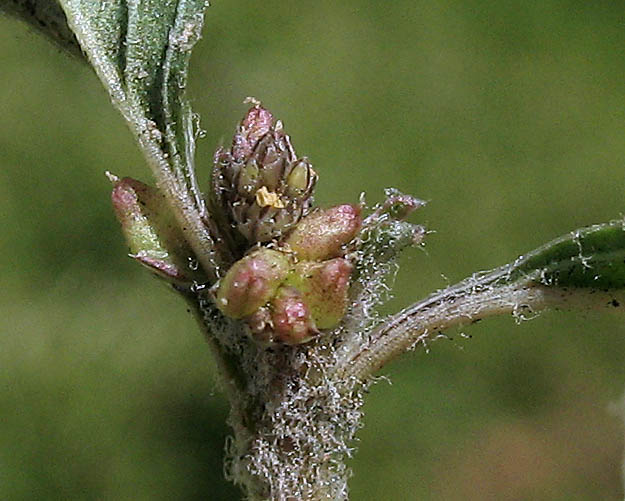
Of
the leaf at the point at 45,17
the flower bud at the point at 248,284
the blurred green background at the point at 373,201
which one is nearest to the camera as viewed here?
the flower bud at the point at 248,284

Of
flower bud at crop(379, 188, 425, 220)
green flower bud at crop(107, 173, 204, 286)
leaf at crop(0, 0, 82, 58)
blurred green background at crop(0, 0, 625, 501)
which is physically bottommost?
green flower bud at crop(107, 173, 204, 286)

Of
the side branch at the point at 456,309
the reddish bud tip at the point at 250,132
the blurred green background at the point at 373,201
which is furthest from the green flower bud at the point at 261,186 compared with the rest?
the blurred green background at the point at 373,201

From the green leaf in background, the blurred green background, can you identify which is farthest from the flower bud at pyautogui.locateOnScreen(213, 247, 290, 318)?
the blurred green background

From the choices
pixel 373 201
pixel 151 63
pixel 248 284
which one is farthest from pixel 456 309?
pixel 373 201

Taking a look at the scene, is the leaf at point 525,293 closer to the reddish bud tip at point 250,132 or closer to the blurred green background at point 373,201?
the reddish bud tip at point 250,132

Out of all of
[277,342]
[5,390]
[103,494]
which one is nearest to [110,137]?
[5,390]

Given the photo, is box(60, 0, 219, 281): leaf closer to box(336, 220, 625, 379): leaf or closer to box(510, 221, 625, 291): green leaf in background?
box(336, 220, 625, 379): leaf

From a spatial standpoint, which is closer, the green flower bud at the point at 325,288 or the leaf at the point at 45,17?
the green flower bud at the point at 325,288

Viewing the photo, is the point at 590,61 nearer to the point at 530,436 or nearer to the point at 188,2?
the point at 530,436
